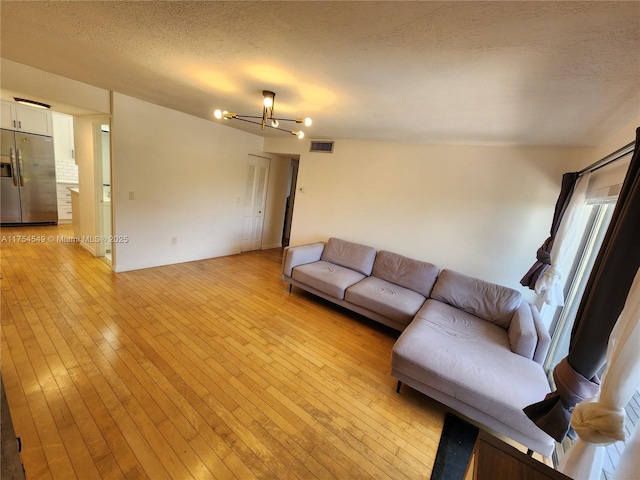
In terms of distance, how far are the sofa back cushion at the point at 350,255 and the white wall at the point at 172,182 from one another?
2.20 meters

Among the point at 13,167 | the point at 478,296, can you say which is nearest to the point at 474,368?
the point at 478,296

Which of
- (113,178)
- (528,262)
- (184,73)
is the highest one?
(184,73)

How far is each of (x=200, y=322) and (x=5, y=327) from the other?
1573 mm

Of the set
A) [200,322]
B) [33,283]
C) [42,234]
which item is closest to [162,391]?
[200,322]

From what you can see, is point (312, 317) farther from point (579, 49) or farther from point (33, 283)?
point (33, 283)

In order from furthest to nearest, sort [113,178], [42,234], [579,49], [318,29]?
[42,234] < [113,178] < [318,29] < [579,49]

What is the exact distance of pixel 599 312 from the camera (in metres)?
1.02

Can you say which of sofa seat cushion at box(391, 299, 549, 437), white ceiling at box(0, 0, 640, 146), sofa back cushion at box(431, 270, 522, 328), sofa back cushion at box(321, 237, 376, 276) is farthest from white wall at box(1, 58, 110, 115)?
sofa back cushion at box(431, 270, 522, 328)

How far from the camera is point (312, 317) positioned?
3215mm

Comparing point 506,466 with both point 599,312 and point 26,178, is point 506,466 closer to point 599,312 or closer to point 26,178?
point 599,312

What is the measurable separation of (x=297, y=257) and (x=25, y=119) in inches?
235

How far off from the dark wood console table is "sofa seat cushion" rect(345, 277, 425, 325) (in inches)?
74.6

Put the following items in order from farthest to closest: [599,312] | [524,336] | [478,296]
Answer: [478,296]
[524,336]
[599,312]

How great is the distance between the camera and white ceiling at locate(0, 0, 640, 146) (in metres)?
1.17
